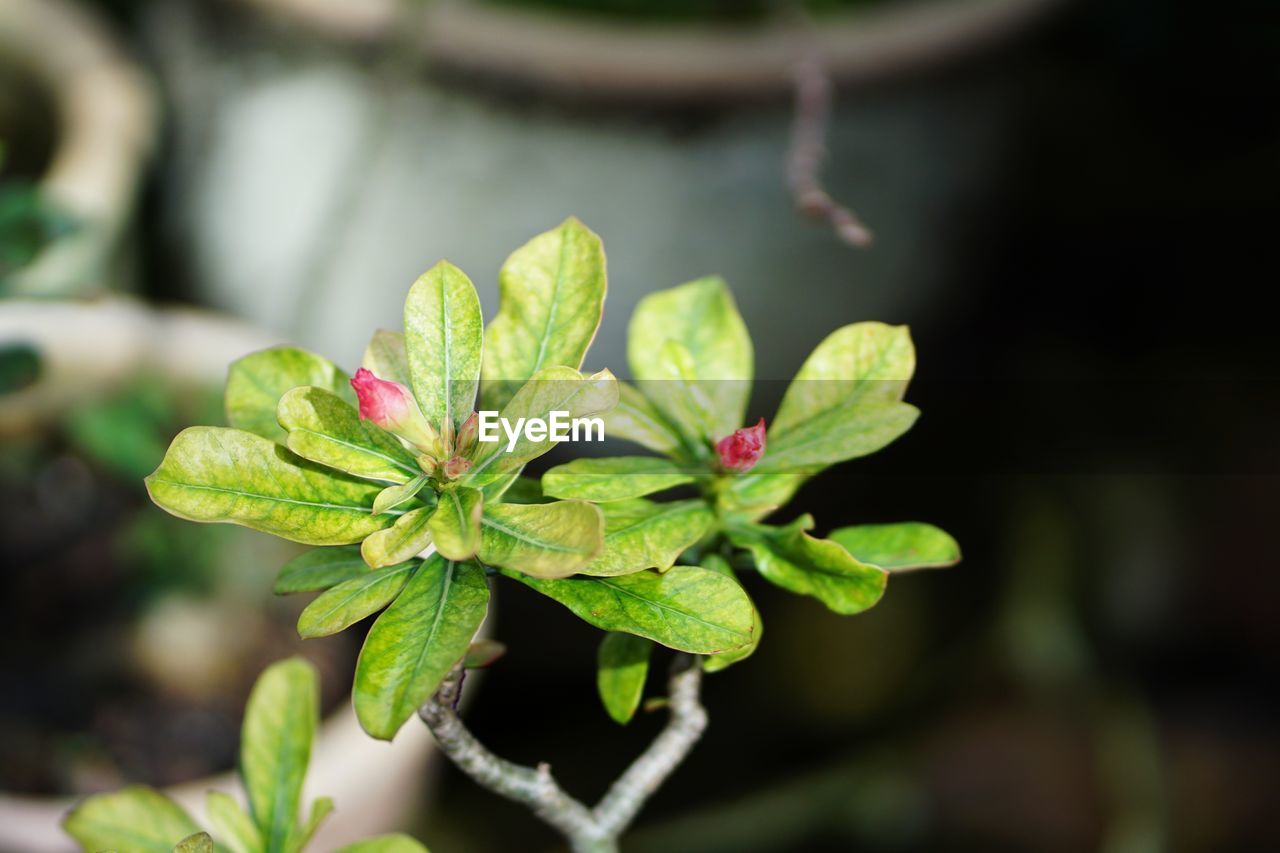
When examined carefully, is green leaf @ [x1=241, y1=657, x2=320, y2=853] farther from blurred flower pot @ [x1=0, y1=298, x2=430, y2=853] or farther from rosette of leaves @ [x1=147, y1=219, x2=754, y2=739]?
blurred flower pot @ [x1=0, y1=298, x2=430, y2=853]

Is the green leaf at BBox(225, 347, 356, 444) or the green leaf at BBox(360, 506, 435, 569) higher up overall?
the green leaf at BBox(225, 347, 356, 444)

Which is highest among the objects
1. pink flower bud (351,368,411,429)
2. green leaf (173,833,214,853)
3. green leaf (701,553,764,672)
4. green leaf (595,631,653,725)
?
pink flower bud (351,368,411,429)

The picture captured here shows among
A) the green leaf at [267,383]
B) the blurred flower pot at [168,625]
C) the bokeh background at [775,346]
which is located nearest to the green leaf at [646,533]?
the green leaf at [267,383]

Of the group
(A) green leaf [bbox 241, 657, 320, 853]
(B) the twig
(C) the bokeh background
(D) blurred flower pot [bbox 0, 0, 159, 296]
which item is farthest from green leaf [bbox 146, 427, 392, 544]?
(D) blurred flower pot [bbox 0, 0, 159, 296]

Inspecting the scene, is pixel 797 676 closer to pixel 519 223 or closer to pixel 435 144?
pixel 519 223

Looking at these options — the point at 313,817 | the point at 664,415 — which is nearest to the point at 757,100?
the point at 664,415

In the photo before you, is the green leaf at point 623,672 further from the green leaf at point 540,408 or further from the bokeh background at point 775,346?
the bokeh background at point 775,346

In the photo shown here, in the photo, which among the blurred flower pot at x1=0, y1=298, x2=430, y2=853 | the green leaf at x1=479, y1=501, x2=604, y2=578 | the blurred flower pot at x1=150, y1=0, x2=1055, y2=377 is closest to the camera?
the green leaf at x1=479, y1=501, x2=604, y2=578
